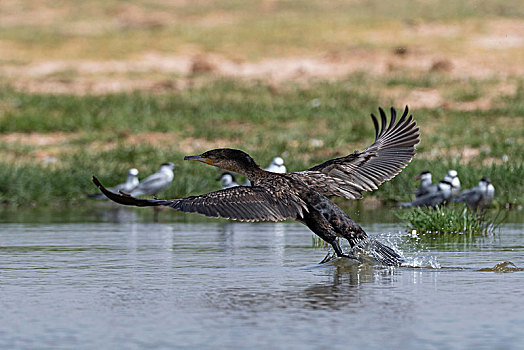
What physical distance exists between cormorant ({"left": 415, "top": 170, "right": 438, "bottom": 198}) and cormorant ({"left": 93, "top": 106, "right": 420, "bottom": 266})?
534 cm

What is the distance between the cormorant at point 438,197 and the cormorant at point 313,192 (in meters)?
4.59

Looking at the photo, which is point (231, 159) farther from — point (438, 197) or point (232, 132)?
point (232, 132)

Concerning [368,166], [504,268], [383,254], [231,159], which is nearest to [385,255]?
[383,254]

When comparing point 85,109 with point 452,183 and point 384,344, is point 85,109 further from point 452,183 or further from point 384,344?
point 384,344

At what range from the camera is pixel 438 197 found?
1502 cm

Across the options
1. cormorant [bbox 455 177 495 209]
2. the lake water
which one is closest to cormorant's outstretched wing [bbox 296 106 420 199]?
the lake water

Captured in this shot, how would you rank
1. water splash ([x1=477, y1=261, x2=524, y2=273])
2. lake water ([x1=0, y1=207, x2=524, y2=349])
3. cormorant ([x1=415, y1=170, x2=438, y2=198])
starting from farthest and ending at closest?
cormorant ([x1=415, y1=170, x2=438, y2=198]), water splash ([x1=477, y1=261, x2=524, y2=273]), lake water ([x1=0, y1=207, x2=524, y2=349])

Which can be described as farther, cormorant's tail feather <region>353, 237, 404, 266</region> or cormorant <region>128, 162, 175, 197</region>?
cormorant <region>128, 162, 175, 197</region>

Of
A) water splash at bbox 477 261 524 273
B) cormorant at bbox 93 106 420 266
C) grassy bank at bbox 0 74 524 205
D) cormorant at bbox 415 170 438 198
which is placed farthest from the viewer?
grassy bank at bbox 0 74 524 205

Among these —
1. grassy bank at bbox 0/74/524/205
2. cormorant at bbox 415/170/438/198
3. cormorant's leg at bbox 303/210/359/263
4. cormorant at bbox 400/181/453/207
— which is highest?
grassy bank at bbox 0/74/524/205

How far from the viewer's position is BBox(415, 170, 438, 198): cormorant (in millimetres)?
15758

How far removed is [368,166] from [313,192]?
1.02m

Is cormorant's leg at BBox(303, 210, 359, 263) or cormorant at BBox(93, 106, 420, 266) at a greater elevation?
cormorant at BBox(93, 106, 420, 266)

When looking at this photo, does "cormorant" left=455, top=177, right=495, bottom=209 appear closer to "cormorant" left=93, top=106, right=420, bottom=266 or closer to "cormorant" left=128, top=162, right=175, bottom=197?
"cormorant" left=93, top=106, right=420, bottom=266
